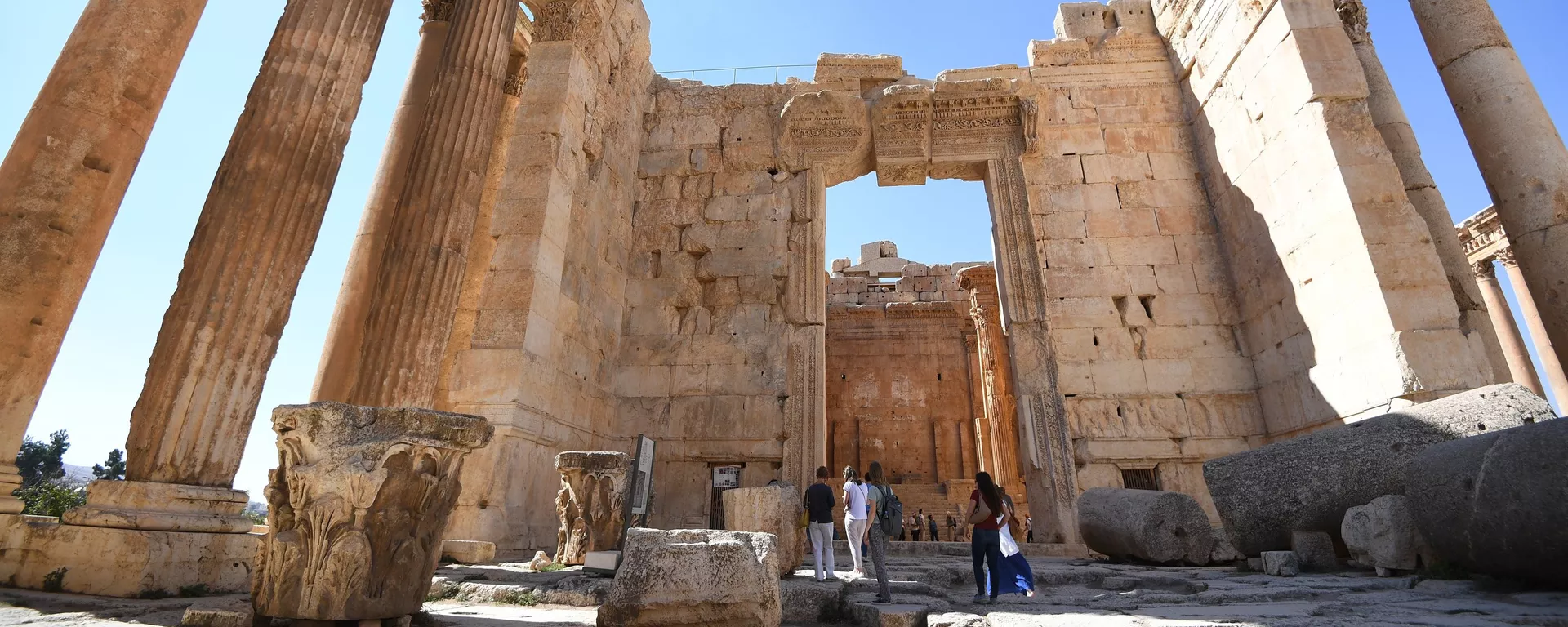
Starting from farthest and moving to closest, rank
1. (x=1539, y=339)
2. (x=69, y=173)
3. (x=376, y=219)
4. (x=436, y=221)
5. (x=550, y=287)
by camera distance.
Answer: (x=1539, y=339) → (x=550, y=287) → (x=376, y=219) → (x=436, y=221) → (x=69, y=173)

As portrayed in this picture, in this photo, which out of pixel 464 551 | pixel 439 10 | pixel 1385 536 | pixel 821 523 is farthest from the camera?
pixel 439 10

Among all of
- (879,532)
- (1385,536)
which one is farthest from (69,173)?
(1385,536)

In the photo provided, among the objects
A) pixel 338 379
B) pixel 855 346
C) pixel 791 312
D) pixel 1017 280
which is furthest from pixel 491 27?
pixel 855 346

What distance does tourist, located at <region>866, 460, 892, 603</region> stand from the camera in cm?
420

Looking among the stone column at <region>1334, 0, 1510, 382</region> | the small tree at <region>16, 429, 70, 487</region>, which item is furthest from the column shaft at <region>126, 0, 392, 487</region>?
the small tree at <region>16, 429, 70, 487</region>

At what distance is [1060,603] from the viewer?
14.1 feet

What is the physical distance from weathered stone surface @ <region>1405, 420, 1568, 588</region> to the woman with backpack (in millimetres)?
2956

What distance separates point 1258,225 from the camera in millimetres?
9008

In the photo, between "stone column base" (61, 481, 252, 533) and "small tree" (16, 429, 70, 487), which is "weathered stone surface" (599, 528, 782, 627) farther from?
"small tree" (16, 429, 70, 487)

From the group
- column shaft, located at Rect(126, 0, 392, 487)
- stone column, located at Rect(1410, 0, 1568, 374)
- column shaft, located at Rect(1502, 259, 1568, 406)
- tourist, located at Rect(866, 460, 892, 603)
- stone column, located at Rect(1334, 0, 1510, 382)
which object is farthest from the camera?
column shaft, located at Rect(1502, 259, 1568, 406)

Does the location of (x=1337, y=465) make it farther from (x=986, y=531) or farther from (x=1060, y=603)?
(x=986, y=531)

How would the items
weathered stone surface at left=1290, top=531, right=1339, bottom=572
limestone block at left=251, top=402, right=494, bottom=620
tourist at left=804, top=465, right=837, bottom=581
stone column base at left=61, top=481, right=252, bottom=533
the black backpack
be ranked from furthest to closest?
1. tourist at left=804, top=465, right=837, bottom=581
2. weathered stone surface at left=1290, top=531, right=1339, bottom=572
3. the black backpack
4. stone column base at left=61, top=481, right=252, bottom=533
5. limestone block at left=251, top=402, right=494, bottom=620

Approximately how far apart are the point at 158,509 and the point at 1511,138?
39.7ft

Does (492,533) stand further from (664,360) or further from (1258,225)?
(1258,225)
